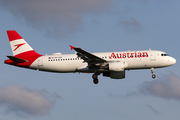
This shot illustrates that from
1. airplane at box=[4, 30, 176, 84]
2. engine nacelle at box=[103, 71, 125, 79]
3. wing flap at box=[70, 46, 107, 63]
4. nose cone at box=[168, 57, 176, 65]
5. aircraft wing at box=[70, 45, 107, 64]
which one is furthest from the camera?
engine nacelle at box=[103, 71, 125, 79]

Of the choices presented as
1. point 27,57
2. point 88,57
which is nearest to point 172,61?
point 88,57

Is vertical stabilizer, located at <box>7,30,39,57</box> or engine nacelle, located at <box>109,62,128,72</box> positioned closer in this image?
engine nacelle, located at <box>109,62,128,72</box>

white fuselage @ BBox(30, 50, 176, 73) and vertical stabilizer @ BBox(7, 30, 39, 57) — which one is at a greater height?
vertical stabilizer @ BBox(7, 30, 39, 57)

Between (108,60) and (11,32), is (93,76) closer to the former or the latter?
(108,60)

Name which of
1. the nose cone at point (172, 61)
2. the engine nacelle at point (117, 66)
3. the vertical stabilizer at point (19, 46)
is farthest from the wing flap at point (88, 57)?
the nose cone at point (172, 61)

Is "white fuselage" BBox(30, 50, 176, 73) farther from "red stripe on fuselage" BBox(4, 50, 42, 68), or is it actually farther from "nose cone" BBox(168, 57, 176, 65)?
"red stripe on fuselage" BBox(4, 50, 42, 68)

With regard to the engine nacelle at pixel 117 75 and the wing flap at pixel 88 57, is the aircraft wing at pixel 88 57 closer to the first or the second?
the wing flap at pixel 88 57

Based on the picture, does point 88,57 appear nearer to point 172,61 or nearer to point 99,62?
point 99,62

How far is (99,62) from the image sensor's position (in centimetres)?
4831

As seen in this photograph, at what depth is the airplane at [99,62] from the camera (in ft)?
157

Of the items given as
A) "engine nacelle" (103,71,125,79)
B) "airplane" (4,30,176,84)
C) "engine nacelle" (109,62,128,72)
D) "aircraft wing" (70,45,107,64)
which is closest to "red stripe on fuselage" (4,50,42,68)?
"airplane" (4,30,176,84)

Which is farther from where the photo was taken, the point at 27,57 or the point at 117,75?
the point at 27,57

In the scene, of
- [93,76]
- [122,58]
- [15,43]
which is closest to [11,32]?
[15,43]

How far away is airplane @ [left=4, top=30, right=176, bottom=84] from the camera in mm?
48000
